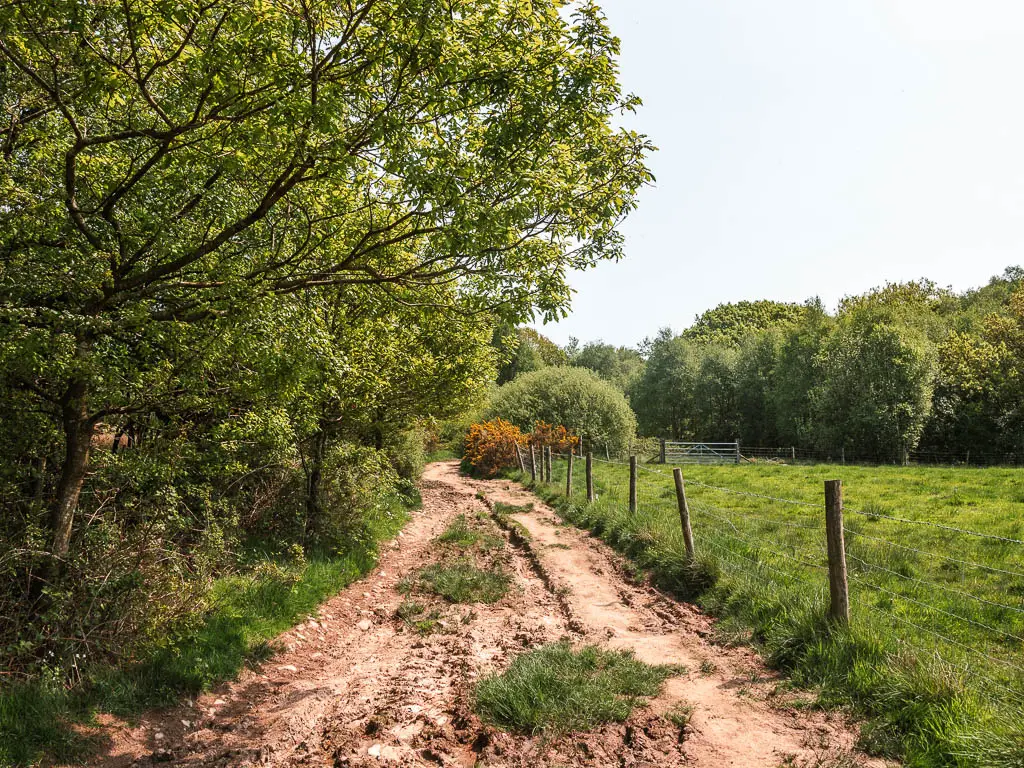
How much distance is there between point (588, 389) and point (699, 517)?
23.6m

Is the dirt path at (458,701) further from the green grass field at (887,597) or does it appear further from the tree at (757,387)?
the tree at (757,387)

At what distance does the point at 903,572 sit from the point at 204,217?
10404mm

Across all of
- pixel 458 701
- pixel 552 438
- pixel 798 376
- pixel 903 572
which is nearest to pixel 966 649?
pixel 903 572

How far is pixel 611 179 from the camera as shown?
18.1 feet

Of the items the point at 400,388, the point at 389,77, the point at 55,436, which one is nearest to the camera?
the point at 389,77

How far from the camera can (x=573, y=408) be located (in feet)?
116

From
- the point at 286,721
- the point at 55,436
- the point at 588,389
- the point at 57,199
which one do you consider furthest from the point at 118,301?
the point at 588,389

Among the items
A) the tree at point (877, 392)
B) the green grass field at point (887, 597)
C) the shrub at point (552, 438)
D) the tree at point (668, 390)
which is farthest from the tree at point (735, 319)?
the green grass field at point (887, 597)

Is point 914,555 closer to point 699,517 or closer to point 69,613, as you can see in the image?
point 699,517

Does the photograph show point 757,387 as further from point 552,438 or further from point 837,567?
point 837,567

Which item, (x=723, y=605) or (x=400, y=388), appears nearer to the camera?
(x=723, y=605)

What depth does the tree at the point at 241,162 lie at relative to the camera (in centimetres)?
405

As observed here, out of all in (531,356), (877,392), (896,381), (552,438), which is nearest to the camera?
(552,438)

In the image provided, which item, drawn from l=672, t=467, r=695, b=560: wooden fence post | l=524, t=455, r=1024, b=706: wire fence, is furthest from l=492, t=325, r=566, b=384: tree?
l=672, t=467, r=695, b=560: wooden fence post
